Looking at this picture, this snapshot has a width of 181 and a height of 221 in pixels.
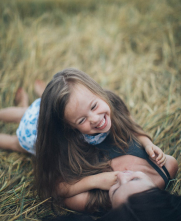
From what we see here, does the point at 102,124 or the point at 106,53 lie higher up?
the point at 106,53

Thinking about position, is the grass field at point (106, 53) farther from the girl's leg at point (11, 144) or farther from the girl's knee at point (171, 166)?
the girl's knee at point (171, 166)

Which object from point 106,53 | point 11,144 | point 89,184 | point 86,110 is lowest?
point 11,144

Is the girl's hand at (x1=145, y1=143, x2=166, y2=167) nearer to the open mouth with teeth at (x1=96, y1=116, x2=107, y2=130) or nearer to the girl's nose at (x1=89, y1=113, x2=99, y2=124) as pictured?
the open mouth with teeth at (x1=96, y1=116, x2=107, y2=130)

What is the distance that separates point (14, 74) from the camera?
2947 mm

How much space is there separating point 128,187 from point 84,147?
643mm

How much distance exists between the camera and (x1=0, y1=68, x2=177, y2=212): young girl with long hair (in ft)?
5.02

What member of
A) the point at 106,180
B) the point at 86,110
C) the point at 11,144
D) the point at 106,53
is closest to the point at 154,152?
the point at 106,180

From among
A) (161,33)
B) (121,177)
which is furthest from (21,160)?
(161,33)

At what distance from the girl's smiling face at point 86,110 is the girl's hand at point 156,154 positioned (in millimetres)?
427

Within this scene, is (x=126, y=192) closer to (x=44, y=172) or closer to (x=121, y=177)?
(x=121, y=177)

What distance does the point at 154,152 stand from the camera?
5.63ft

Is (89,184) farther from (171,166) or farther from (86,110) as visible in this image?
(171,166)

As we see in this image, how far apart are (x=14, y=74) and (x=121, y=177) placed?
2.26m

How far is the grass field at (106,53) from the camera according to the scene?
2380 mm
